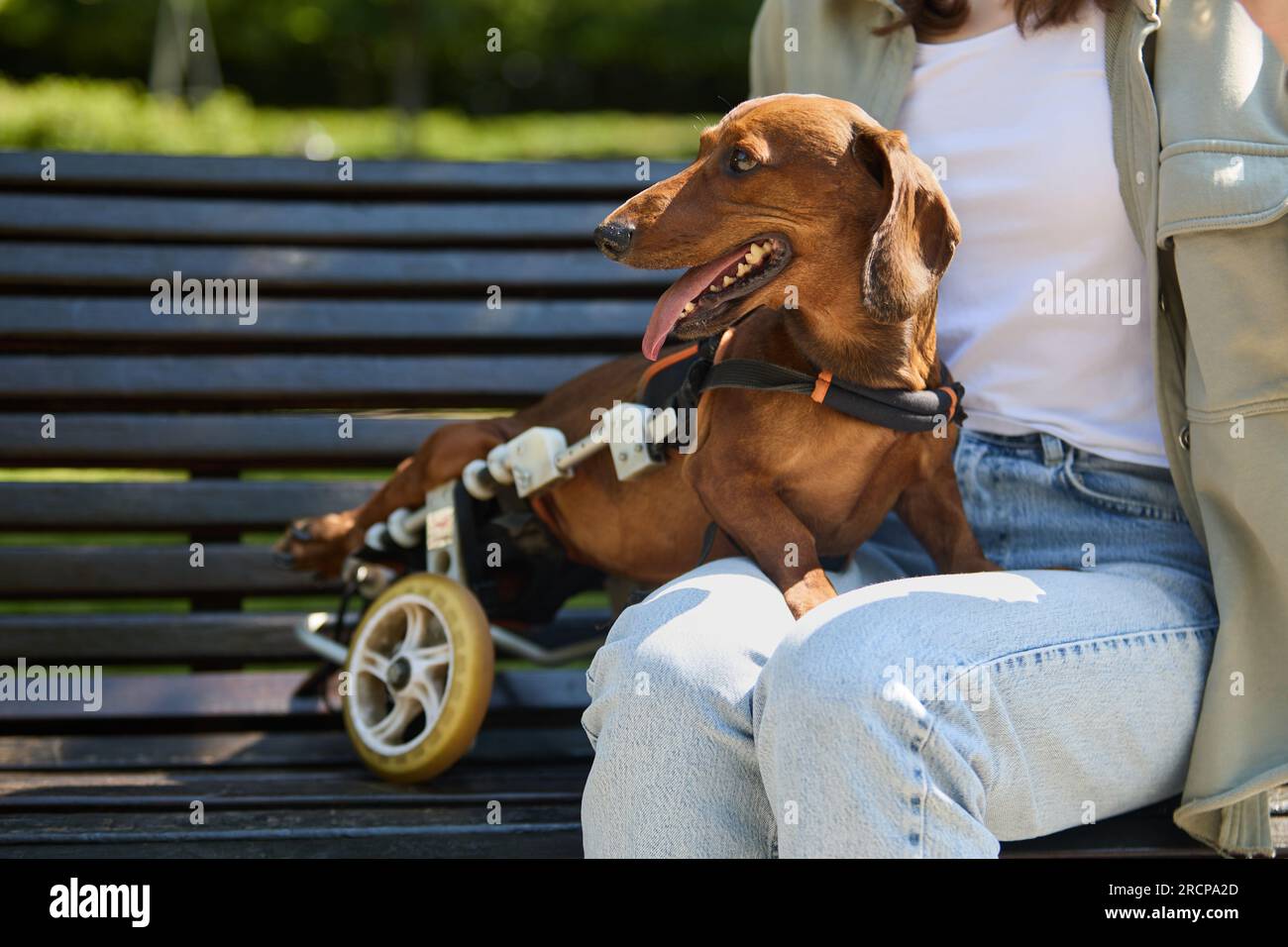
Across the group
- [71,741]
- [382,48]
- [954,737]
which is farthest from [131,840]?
[382,48]

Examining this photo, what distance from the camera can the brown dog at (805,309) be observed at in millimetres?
1882

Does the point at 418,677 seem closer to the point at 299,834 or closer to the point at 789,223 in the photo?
the point at 299,834

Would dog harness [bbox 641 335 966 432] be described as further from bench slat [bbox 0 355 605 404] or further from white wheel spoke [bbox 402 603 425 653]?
bench slat [bbox 0 355 605 404]

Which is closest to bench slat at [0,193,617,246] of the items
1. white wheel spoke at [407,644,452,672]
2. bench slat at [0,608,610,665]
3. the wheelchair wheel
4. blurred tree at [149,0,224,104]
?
bench slat at [0,608,610,665]

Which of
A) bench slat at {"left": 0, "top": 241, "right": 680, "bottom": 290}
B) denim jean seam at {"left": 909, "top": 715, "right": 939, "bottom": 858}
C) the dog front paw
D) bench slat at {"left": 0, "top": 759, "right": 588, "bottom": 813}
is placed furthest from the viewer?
bench slat at {"left": 0, "top": 241, "right": 680, "bottom": 290}

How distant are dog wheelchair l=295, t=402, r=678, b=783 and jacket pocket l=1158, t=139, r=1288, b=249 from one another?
0.81 m

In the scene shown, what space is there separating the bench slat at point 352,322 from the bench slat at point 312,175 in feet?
0.98

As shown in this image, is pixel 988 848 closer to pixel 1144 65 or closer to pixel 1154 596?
pixel 1154 596

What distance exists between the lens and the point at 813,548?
2.03 meters

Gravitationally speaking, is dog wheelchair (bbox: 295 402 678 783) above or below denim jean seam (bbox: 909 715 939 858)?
above

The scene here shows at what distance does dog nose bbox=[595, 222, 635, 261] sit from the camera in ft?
6.09

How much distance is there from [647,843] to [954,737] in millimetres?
394

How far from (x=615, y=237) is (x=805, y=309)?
0.32 meters

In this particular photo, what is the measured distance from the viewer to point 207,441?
316cm
